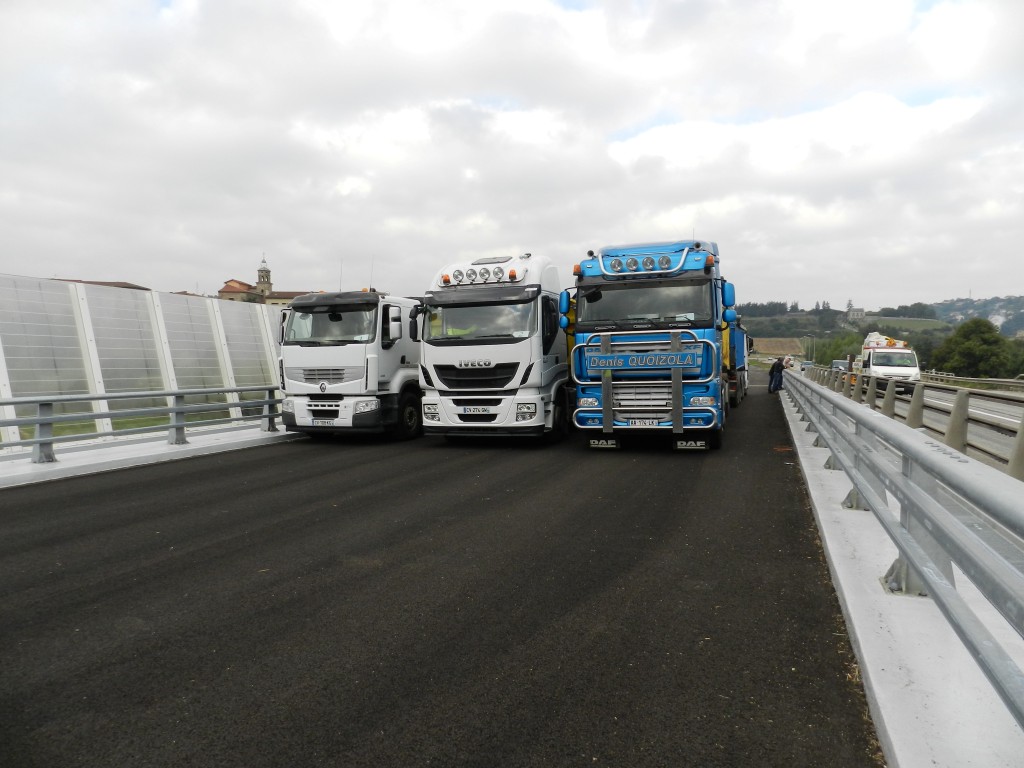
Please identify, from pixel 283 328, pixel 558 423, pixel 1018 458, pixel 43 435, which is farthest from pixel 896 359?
pixel 43 435

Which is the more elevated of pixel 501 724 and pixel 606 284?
pixel 606 284

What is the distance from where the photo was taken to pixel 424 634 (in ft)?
11.9

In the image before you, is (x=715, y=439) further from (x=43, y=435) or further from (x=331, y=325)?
(x=43, y=435)

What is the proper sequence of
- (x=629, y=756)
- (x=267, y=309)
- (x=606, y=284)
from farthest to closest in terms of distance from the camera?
(x=267, y=309), (x=606, y=284), (x=629, y=756)

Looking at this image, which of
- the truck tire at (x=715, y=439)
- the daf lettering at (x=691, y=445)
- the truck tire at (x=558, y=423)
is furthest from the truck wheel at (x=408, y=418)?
the truck tire at (x=715, y=439)

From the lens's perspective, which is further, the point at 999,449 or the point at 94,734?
the point at 999,449

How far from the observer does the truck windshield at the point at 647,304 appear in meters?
10.4

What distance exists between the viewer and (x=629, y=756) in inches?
97.0

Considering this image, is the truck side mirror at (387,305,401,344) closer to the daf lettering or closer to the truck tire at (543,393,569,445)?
the truck tire at (543,393,569,445)

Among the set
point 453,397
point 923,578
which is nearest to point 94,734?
point 923,578

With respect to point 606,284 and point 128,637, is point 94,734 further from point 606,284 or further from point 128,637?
point 606,284

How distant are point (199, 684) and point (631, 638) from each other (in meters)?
2.20

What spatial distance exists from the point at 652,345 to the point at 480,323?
10.1 ft

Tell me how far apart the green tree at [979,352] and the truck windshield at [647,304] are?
96764mm
